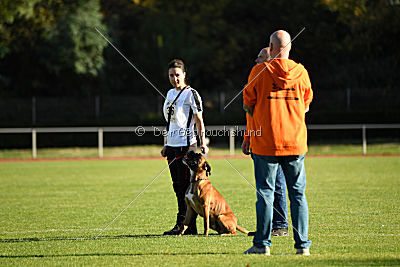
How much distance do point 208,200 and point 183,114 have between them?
1.17 meters

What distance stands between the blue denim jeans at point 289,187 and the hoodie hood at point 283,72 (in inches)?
29.1

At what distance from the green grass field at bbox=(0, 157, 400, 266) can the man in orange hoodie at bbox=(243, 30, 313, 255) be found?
52 cm

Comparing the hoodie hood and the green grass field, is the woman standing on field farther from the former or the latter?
the hoodie hood

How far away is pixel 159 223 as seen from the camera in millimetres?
8656

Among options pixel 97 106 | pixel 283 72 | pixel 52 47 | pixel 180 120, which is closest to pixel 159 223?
pixel 180 120

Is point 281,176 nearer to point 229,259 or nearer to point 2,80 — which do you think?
point 229,259

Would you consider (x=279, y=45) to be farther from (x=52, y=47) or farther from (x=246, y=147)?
(x=52, y=47)

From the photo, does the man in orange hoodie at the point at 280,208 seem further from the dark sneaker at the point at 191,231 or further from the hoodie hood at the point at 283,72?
the hoodie hood at the point at 283,72

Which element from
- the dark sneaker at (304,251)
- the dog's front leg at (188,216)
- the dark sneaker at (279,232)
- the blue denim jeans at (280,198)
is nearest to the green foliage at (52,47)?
the dog's front leg at (188,216)

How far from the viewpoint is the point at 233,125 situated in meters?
31.2

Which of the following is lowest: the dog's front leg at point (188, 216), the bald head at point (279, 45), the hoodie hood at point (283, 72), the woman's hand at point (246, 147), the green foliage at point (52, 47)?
the dog's front leg at point (188, 216)

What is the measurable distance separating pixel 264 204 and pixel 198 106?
2144 mm

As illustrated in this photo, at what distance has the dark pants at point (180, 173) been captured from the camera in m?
7.63

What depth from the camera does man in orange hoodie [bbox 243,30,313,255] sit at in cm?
→ 570
